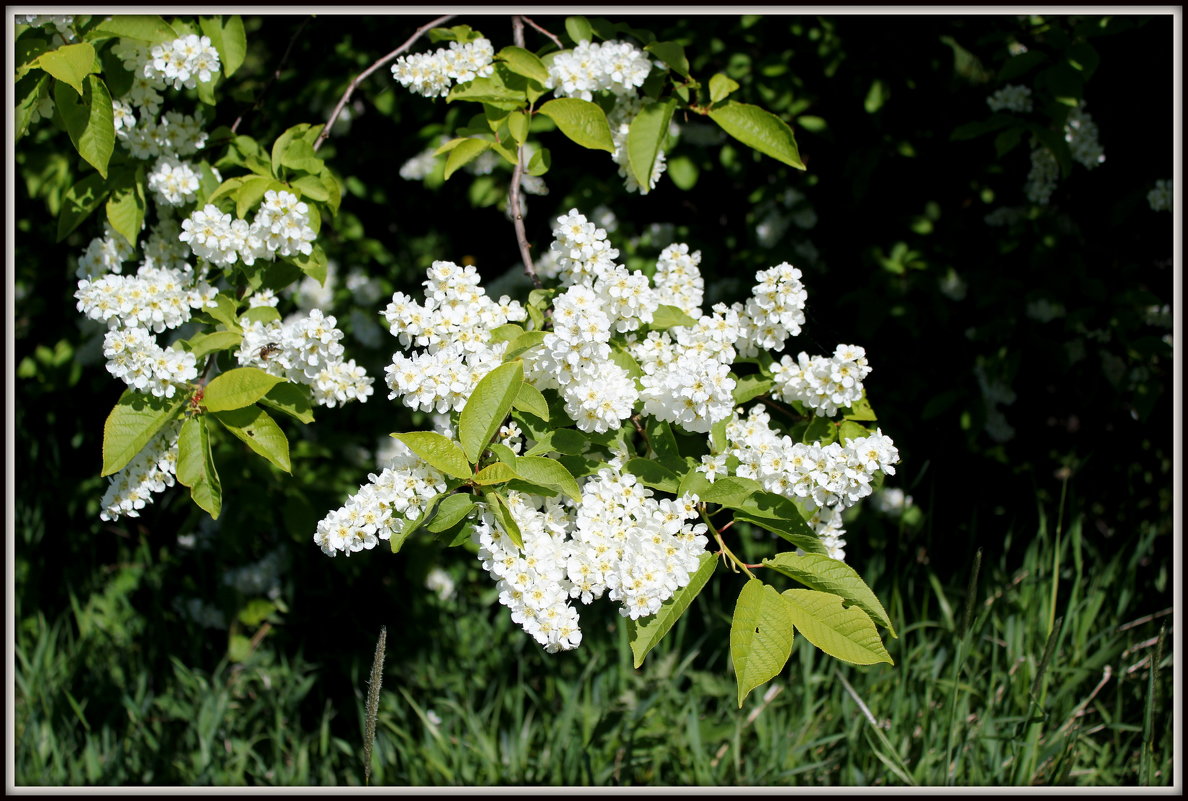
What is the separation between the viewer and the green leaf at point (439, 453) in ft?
4.00

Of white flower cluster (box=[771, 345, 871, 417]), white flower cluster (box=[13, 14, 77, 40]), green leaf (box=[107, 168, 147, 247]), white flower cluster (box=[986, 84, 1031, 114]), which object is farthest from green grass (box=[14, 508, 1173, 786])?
white flower cluster (box=[13, 14, 77, 40])

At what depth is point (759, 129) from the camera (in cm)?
165

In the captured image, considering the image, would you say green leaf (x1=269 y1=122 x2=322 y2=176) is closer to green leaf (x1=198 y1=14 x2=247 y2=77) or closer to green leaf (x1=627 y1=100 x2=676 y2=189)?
green leaf (x1=198 y1=14 x2=247 y2=77)

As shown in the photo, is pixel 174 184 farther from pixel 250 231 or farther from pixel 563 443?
pixel 563 443

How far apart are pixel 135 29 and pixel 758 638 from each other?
1487 millimetres

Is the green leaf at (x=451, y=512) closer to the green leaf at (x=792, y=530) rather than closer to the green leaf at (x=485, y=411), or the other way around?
the green leaf at (x=485, y=411)

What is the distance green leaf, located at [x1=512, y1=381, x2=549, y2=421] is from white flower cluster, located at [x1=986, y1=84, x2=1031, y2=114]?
1512 mm

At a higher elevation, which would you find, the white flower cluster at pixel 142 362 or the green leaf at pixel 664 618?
the white flower cluster at pixel 142 362

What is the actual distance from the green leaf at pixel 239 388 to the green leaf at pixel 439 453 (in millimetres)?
290

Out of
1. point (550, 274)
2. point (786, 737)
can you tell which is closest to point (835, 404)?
point (550, 274)

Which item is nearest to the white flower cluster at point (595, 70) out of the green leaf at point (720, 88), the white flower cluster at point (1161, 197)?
the green leaf at point (720, 88)

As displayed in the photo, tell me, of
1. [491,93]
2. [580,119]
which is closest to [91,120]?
[491,93]

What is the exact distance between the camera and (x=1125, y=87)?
241 cm

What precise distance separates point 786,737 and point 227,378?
151 centimetres
